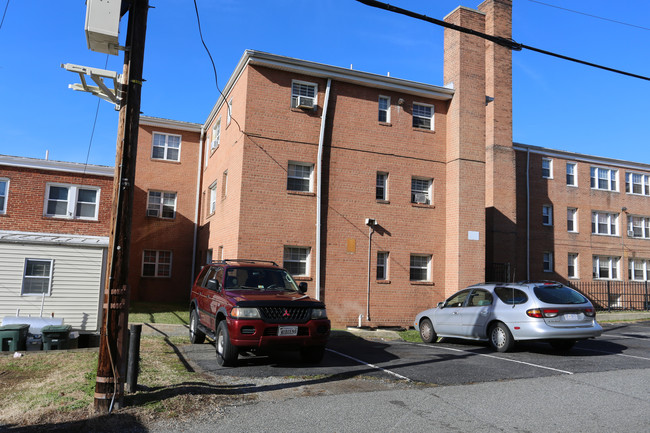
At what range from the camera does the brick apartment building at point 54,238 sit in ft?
54.3

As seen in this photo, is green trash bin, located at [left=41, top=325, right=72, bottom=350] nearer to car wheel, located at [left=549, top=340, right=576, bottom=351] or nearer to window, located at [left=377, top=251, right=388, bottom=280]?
window, located at [left=377, top=251, right=388, bottom=280]

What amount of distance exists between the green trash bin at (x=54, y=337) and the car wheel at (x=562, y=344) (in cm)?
1226

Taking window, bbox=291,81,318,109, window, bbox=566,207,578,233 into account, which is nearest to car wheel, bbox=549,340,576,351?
window, bbox=291,81,318,109

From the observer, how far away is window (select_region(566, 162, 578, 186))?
29.1 m

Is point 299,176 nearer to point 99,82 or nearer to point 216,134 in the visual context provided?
point 216,134

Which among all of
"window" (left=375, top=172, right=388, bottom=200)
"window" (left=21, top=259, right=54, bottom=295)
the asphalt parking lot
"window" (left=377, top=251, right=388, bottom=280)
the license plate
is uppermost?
"window" (left=375, top=172, right=388, bottom=200)

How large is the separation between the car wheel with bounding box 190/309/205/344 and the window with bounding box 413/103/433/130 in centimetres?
1107

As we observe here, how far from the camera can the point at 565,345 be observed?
11422 millimetres

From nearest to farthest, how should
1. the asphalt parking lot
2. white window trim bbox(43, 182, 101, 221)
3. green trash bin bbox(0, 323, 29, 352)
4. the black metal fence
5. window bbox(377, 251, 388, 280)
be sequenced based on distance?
the asphalt parking lot < green trash bin bbox(0, 323, 29, 352) < window bbox(377, 251, 388, 280) < white window trim bbox(43, 182, 101, 221) < the black metal fence

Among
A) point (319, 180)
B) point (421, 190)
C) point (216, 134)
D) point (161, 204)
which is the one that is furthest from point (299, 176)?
point (161, 204)

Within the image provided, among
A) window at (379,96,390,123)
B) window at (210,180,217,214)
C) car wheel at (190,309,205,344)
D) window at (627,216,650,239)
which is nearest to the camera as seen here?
car wheel at (190,309,205,344)

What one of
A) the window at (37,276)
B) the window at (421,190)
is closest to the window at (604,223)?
the window at (421,190)

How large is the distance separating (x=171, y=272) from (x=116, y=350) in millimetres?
18143

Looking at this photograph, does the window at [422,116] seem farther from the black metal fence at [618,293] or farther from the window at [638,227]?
the window at [638,227]
